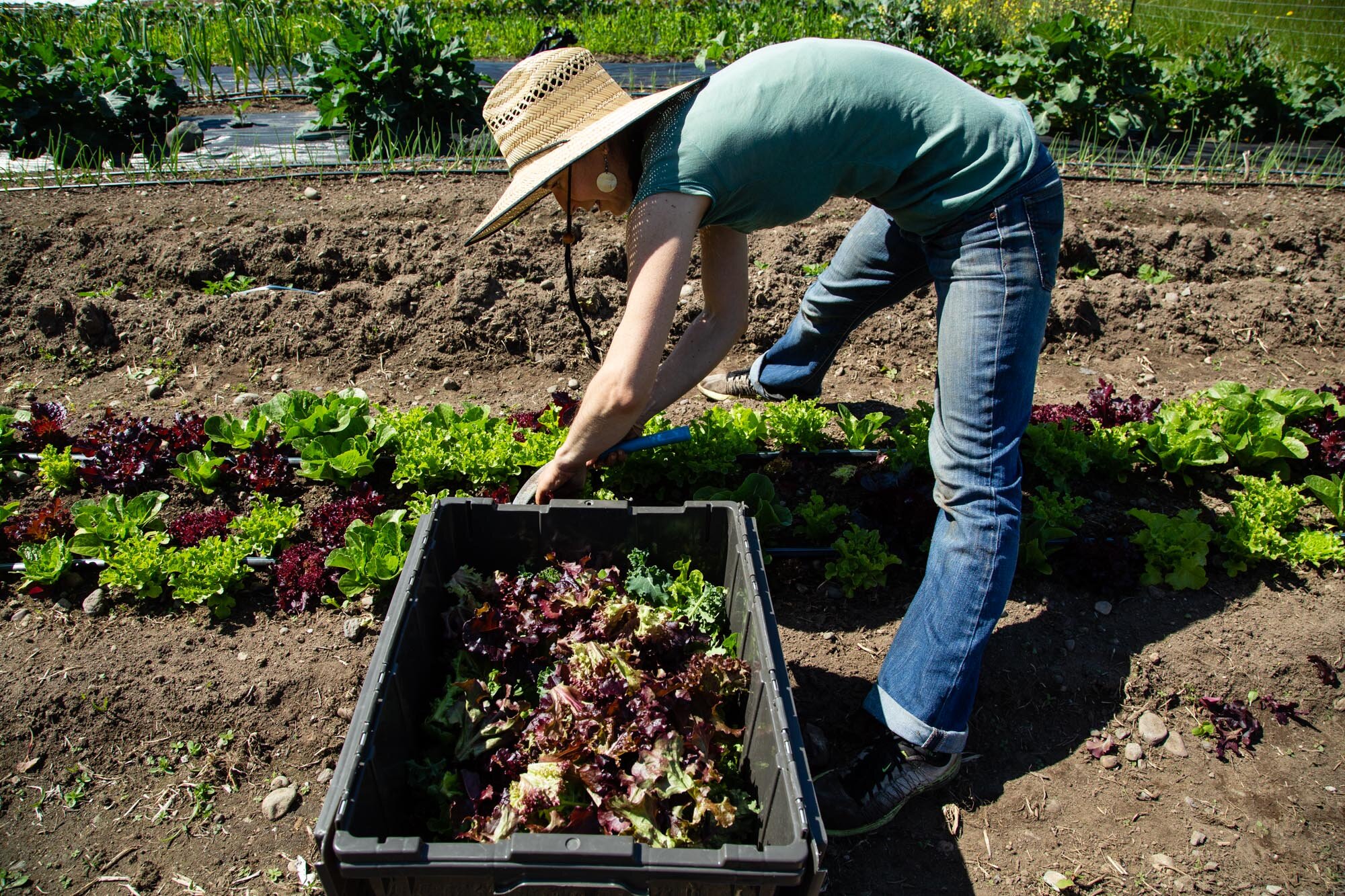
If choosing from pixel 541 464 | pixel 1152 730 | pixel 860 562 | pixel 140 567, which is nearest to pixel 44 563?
pixel 140 567

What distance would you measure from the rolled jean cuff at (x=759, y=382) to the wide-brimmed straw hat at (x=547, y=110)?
1762 mm

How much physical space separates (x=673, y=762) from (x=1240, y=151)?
24.9ft

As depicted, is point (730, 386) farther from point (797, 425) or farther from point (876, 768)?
point (876, 768)

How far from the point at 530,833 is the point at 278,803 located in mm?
1302

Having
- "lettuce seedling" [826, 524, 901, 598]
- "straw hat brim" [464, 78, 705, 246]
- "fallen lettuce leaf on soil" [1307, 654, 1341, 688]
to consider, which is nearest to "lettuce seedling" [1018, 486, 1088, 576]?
"lettuce seedling" [826, 524, 901, 598]

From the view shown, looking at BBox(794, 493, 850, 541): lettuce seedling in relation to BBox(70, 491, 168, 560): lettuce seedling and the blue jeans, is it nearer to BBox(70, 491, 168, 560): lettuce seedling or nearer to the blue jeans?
the blue jeans

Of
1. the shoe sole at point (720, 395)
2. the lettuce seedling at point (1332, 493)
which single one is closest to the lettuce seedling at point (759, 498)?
the shoe sole at point (720, 395)

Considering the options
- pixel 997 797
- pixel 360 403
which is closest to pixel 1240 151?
pixel 997 797

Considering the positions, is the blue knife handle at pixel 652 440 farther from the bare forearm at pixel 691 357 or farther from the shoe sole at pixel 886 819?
the shoe sole at pixel 886 819

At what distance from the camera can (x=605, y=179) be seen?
216cm

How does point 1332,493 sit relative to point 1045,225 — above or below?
below

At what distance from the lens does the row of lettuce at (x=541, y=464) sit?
2.95m

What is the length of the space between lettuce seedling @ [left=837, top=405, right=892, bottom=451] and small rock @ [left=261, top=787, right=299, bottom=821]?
237 centimetres

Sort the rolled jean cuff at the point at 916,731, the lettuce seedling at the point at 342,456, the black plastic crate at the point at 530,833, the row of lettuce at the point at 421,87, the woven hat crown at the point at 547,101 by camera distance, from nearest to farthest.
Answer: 1. the black plastic crate at the point at 530,833
2. the woven hat crown at the point at 547,101
3. the rolled jean cuff at the point at 916,731
4. the lettuce seedling at the point at 342,456
5. the row of lettuce at the point at 421,87
